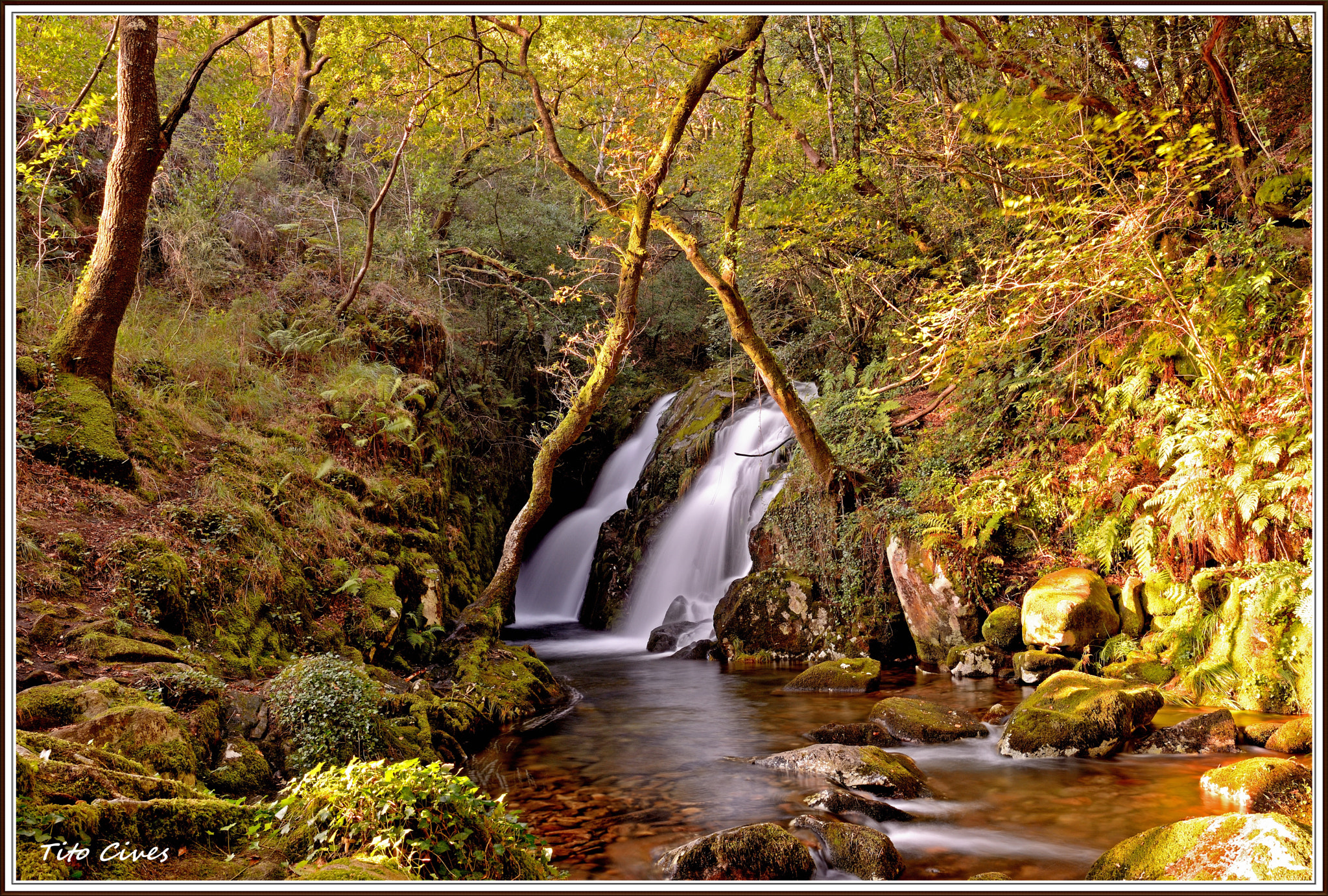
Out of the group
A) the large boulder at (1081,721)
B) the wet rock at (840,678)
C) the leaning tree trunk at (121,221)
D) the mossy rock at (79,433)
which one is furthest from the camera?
the wet rock at (840,678)

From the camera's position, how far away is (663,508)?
16.2 metres

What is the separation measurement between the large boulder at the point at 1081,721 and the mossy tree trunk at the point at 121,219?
10059 mm

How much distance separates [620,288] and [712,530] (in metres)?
6.25

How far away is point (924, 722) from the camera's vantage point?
25.6 ft

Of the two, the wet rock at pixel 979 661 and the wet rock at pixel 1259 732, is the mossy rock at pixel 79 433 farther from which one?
the wet rock at pixel 1259 732

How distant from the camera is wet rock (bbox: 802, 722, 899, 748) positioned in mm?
7551

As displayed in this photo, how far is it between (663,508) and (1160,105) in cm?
1068

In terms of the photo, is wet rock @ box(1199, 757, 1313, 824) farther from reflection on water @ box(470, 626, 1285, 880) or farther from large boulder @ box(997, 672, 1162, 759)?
large boulder @ box(997, 672, 1162, 759)

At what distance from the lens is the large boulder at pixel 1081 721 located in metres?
6.97

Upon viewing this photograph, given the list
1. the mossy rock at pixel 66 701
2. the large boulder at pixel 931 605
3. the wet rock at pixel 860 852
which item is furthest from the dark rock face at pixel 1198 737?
the mossy rock at pixel 66 701

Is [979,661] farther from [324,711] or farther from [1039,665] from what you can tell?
[324,711]

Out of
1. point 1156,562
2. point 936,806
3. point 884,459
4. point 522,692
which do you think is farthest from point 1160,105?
point 522,692

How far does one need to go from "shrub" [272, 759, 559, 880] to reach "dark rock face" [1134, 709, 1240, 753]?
19.7 feet

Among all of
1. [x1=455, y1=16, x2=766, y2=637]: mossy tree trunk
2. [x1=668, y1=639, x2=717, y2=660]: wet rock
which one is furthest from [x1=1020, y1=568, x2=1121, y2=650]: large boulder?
[x1=455, y1=16, x2=766, y2=637]: mossy tree trunk
